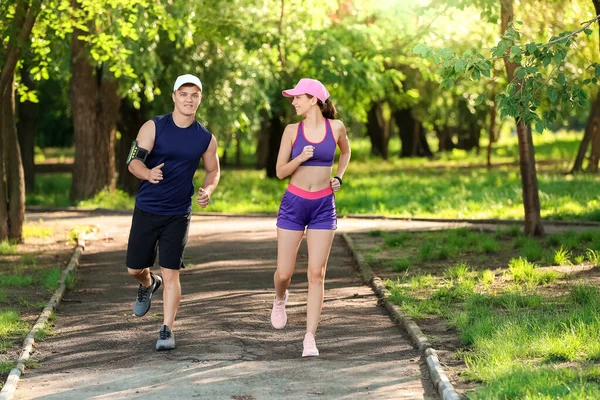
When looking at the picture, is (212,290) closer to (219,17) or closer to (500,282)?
(500,282)

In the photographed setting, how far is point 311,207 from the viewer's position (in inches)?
344

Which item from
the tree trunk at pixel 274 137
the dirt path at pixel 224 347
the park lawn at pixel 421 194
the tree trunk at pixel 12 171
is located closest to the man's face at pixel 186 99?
the dirt path at pixel 224 347

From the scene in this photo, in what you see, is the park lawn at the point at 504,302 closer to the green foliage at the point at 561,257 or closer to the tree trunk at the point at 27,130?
the green foliage at the point at 561,257

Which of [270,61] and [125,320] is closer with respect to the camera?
[125,320]

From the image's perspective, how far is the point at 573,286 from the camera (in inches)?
440

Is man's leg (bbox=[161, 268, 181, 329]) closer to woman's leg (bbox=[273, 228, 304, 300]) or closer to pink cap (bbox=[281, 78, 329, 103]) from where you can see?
woman's leg (bbox=[273, 228, 304, 300])

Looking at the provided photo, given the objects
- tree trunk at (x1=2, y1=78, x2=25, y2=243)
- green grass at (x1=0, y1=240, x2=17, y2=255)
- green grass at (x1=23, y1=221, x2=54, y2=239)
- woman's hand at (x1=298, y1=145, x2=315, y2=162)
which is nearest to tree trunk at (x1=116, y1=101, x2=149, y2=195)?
green grass at (x1=23, y1=221, x2=54, y2=239)

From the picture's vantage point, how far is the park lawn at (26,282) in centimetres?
948

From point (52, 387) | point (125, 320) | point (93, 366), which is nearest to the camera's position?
point (52, 387)

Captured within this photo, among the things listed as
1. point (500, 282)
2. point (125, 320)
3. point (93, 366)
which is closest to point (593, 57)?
point (500, 282)

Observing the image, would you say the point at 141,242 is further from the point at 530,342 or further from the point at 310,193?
the point at 530,342

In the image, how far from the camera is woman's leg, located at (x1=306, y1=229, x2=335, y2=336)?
28.6 ft

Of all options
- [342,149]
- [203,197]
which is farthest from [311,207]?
[203,197]

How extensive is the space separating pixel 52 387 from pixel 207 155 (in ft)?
7.37
